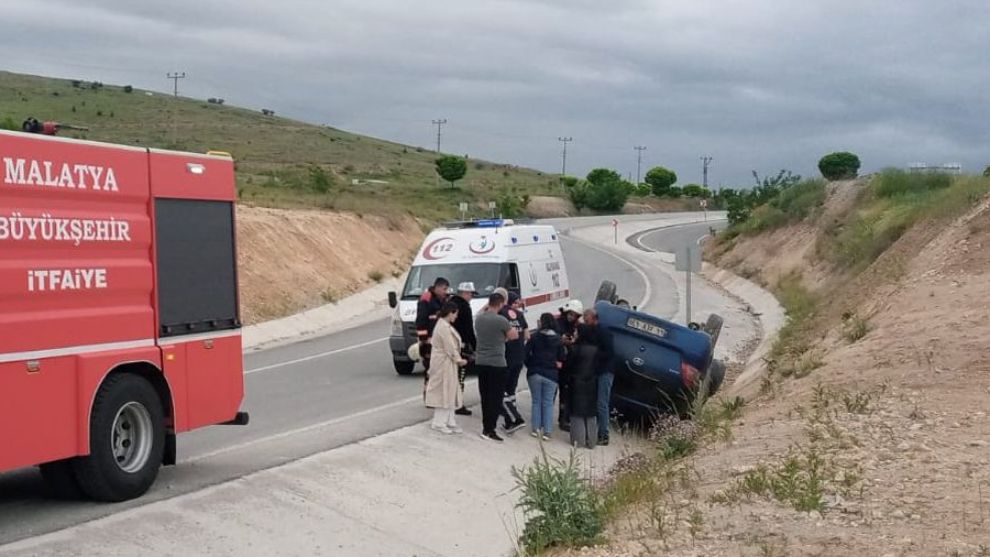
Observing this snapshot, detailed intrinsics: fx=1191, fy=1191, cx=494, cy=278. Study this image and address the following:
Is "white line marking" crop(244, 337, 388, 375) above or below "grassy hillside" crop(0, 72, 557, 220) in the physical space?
below

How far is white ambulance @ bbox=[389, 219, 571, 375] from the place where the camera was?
2056 cm

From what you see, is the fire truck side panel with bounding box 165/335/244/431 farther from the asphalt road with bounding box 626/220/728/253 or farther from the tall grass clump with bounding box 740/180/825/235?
the asphalt road with bounding box 626/220/728/253

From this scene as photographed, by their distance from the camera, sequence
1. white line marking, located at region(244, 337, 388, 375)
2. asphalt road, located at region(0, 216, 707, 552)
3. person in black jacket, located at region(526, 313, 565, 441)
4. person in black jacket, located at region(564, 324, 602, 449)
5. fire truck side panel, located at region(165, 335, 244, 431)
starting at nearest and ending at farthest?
asphalt road, located at region(0, 216, 707, 552) < fire truck side panel, located at region(165, 335, 244, 431) < person in black jacket, located at region(526, 313, 565, 441) < person in black jacket, located at region(564, 324, 602, 449) < white line marking, located at region(244, 337, 388, 375)

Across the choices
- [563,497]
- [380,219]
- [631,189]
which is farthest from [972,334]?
[631,189]

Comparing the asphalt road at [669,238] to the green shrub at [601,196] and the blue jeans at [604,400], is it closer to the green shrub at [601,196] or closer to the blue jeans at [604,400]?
the green shrub at [601,196]

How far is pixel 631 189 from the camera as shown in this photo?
115500 mm

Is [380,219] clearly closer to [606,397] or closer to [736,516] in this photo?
[606,397]

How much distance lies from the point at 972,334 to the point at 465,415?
22.3 feet

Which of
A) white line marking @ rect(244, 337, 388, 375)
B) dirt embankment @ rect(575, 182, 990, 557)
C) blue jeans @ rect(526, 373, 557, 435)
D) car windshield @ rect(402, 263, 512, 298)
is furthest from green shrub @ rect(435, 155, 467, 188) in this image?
blue jeans @ rect(526, 373, 557, 435)

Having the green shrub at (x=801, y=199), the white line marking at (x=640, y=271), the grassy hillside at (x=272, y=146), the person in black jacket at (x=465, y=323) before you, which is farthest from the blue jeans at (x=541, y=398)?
the grassy hillside at (x=272, y=146)

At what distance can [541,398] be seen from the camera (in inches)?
599

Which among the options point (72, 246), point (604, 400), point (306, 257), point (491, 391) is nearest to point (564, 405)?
point (604, 400)

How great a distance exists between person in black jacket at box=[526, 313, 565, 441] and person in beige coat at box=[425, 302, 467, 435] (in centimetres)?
121

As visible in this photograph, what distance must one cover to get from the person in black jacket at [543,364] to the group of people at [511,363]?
1 cm
